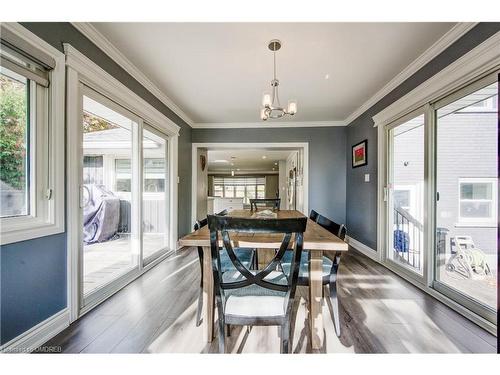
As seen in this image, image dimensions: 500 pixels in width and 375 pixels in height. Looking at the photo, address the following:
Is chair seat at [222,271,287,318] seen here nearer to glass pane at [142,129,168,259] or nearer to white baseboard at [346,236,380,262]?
glass pane at [142,129,168,259]

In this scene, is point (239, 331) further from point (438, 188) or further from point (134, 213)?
point (438, 188)

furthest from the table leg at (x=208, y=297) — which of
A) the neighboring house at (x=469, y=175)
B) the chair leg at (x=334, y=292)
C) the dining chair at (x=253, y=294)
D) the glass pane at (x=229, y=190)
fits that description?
the glass pane at (x=229, y=190)

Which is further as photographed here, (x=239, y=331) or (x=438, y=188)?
(x=438, y=188)

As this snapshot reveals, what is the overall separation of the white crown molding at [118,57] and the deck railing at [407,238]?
364 cm

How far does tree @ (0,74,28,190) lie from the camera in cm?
140

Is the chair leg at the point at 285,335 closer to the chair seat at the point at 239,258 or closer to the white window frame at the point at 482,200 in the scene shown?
the chair seat at the point at 239,258

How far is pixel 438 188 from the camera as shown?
2238 mm

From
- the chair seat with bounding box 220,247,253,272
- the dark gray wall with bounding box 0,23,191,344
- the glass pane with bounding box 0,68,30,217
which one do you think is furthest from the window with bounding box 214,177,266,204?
the glass pane with bounding box 0,68,30,217

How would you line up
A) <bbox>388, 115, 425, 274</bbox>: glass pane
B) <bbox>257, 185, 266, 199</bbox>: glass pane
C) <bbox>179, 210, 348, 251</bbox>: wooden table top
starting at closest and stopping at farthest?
<bbox>179, 210, 348, 251</bbox>: wooden table top, <bbox>388, 115, 425, 274</bbox>: glass pane, <bbox>257, 185, 266, 199</bbox>: glass pane

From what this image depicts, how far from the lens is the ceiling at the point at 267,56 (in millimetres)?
1892

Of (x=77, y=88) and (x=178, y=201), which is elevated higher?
(x=77, y=88)

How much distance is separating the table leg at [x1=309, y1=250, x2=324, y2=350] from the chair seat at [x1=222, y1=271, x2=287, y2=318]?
28 centimetres
